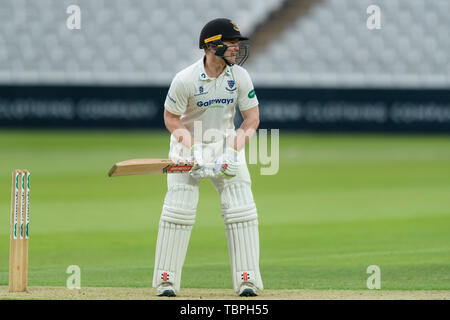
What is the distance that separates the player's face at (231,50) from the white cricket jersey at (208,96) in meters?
0.11

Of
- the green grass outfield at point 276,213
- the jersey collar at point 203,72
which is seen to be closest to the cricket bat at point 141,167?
the jersey collar at point 203,72

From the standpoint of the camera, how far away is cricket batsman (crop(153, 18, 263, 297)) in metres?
5.27

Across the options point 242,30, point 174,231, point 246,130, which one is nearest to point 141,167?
point 174,231

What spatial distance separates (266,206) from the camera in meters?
10.6

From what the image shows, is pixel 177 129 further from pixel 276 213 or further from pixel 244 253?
pixel 276 213

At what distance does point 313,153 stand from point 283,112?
199 cm

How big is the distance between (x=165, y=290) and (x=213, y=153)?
0.92 meters

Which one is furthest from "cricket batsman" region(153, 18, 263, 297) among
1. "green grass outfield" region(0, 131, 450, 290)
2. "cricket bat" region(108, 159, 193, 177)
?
"green grass outfield" region(0, 131, 450, 290)

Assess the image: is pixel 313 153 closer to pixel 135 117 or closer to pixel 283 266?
pixel 135 117

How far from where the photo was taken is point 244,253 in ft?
17.6

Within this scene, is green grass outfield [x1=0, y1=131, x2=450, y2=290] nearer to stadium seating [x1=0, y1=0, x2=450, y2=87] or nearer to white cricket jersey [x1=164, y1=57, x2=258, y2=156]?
white cricket jersey [x1=164, y1=57, x2=258, y2=156]

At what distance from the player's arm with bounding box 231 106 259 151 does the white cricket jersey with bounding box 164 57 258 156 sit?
42 millimetres
